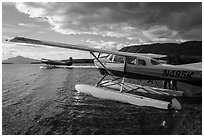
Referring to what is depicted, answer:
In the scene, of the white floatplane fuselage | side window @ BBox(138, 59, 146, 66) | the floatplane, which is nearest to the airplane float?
the floatplane

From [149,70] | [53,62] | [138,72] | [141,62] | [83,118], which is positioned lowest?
[83,118]

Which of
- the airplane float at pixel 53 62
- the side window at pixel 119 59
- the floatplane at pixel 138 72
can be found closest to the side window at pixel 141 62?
the floatplane at pixel 138 72

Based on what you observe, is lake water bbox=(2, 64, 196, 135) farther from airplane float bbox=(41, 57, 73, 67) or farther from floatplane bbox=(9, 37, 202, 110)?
airplane float bbox=(41, 57, 73, 67)

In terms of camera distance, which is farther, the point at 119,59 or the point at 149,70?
the point at 119,59

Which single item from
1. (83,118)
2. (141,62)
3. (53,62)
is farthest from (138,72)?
(53,62)

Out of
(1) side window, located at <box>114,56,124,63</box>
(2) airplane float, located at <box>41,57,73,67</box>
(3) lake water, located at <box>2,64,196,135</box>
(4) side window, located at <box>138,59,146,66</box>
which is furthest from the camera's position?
(2) airplane float, located at <box>41,57,73,67</box>

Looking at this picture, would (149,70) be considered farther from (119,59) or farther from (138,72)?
(119,59)

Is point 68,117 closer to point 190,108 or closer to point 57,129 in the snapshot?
point 57,129

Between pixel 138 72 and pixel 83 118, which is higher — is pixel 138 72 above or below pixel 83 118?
above

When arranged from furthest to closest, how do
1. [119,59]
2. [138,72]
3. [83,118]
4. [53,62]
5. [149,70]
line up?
[53,62] → [119,59] → [138,72] → [149,70] → [83,118]

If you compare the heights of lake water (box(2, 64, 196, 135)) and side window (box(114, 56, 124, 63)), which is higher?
side window (box(114, 56, 124, 63))

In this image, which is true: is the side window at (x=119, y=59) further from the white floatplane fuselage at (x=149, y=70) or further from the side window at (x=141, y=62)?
the side window at (x=141, y=62)

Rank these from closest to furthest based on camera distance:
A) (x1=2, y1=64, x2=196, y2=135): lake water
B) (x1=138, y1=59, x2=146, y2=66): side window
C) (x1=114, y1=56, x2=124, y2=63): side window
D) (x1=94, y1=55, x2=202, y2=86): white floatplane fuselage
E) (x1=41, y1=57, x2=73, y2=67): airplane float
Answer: (x1=2, y1=64, x2=196, y2=135): lake water < (x1=94, y1=55, x2=202, y2=86): white floatplane fuselage < (x1=138, y1=59, x2=146, y2=66): side window < (x1=114, y1=56, x2=124, y2=63): side window < (x1=41, y1=57, x2=73, y2=67): airplane float

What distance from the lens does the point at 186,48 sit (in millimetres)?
176875
